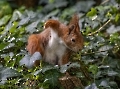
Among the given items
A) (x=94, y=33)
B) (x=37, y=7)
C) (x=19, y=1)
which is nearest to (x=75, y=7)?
(x=37, y=7)

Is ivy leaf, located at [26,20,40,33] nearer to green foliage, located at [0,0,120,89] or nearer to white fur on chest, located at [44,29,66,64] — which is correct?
green foliage, located at [0,0,120,89]

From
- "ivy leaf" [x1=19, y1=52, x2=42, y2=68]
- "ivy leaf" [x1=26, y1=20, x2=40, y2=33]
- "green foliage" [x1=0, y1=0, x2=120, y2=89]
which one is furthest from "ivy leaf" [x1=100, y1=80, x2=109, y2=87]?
"ivy leaf" [x1=26, y1=20, x2=40, y2=33]

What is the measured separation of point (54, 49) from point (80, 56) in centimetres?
26

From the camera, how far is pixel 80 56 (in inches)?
128

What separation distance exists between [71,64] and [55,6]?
2537mm

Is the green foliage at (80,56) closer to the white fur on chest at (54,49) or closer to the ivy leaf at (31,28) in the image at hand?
the ivy leaf at (31,28)

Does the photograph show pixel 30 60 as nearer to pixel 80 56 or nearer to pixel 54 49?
pixel 54 49

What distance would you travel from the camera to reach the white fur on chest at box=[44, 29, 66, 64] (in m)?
3.06

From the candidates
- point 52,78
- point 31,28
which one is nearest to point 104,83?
point 52,78

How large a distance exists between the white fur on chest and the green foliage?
0.13 metres

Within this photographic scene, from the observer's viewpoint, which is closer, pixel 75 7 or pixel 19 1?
pixel 75 7

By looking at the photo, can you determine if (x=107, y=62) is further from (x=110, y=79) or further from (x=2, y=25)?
(x=2, y=25)

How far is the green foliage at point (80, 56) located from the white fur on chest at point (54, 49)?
5.2 inches

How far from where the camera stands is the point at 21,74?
282 centimetres
